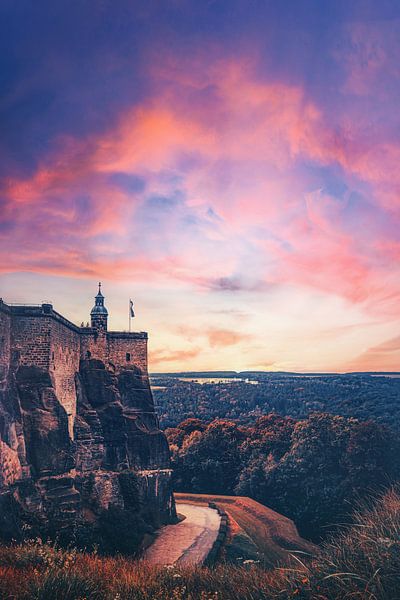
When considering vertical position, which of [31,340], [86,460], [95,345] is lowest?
[86,460]

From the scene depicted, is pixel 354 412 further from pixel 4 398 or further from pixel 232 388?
pixel 4 398

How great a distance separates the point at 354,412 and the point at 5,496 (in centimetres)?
7317

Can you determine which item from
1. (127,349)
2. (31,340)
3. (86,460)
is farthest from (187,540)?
(31,340)

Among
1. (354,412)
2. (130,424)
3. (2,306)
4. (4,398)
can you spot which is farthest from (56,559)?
(354,412)

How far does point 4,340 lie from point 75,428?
11.6 metres

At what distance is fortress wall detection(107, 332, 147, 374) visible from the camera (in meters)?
45.6

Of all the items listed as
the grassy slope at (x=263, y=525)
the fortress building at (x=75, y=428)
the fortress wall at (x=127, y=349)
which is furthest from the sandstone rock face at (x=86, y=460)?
the grassy slope at (x=263, y=525)

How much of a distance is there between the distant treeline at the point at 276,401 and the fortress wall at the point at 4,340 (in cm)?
5564

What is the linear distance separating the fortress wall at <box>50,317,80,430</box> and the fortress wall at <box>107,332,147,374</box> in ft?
13.2

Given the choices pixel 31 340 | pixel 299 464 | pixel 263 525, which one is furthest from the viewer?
pixel 299 464

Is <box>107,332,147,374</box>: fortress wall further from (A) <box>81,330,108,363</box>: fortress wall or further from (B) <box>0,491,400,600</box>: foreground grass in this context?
(B) <box>0,491,400,600</box>: foreground grass

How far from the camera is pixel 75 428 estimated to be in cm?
3878

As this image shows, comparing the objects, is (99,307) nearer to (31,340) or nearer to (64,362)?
(64,362)

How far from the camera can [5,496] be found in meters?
25.7
